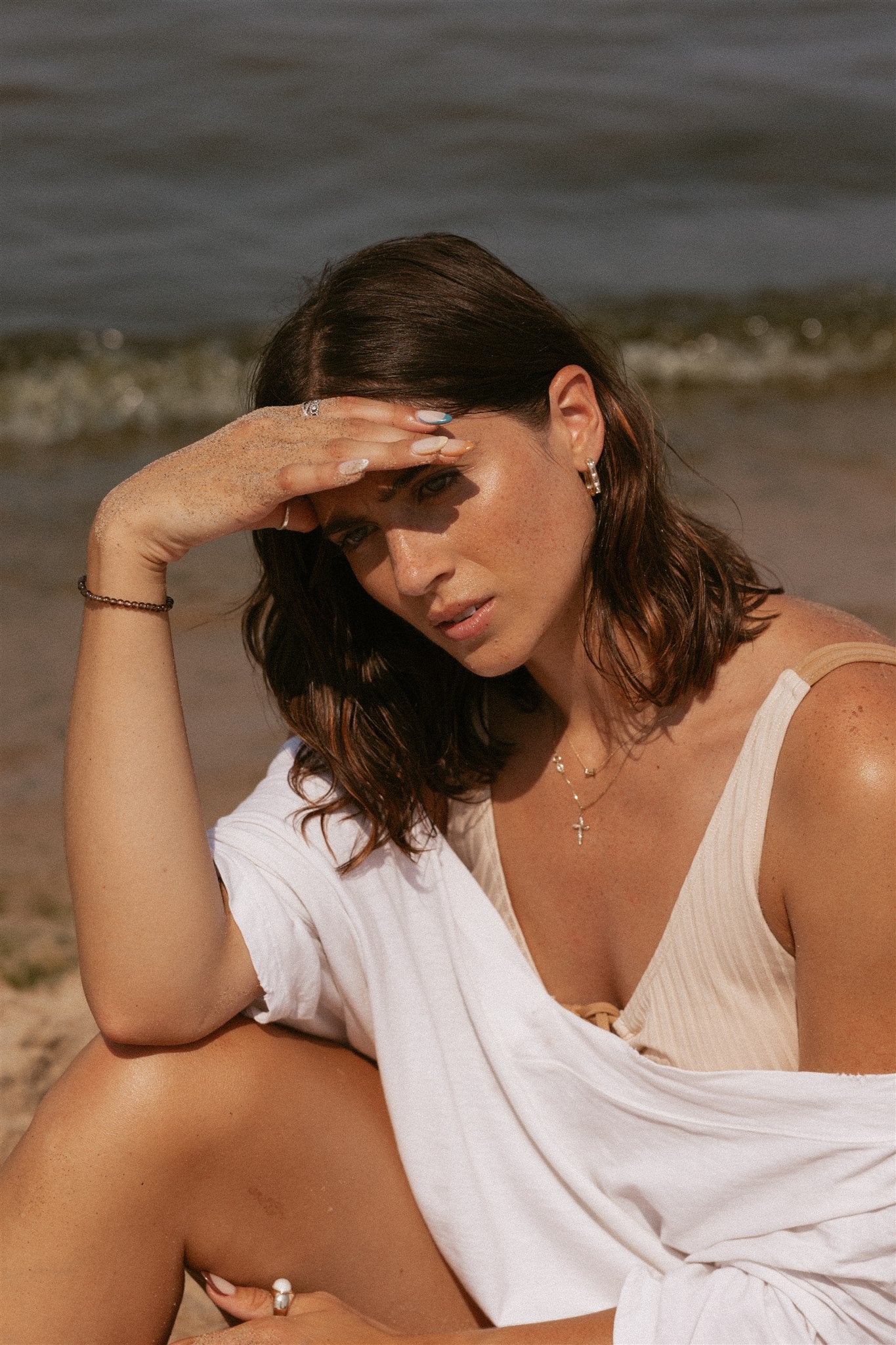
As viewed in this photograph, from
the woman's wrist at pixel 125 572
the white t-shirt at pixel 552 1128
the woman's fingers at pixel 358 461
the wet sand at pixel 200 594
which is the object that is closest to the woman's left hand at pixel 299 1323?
the white t-shirt at pixel 552 1128

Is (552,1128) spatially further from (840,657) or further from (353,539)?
(353,539)

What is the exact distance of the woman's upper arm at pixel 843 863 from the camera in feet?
6.87

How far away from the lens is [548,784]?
2717mm

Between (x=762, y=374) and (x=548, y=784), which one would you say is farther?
(x=762, y=374)

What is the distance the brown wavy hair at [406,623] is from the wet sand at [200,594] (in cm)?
56

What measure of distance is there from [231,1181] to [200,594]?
320 centimetres

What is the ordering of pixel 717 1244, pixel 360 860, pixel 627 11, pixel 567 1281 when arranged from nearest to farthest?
1. pixel 717 1244
2. pixel 567 1281
3. pixel 360 860
4. pixel 627 11

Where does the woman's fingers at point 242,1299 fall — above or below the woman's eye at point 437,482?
below

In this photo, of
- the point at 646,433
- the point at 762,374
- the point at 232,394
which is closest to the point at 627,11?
the point at 762,374

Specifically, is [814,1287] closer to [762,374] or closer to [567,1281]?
[567,1281]

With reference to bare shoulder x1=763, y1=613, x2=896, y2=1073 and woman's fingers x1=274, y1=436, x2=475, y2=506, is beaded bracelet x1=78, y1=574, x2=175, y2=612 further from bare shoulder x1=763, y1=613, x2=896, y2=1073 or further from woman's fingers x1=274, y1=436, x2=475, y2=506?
bare shoulder x1=763, y1=613, x2=896, y2=1073

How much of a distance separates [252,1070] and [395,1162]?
0.96 ft

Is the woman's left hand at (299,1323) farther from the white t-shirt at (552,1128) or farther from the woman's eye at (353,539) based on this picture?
the woman's eye at (353,539)

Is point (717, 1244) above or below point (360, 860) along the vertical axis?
below
